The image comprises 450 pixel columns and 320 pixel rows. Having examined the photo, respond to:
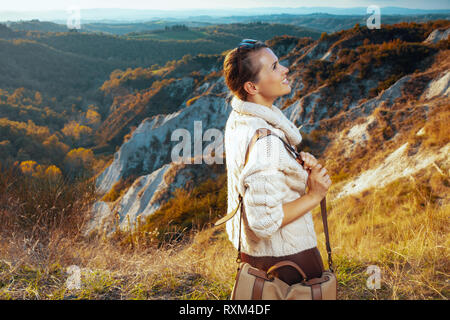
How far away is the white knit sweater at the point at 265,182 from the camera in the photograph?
135cm

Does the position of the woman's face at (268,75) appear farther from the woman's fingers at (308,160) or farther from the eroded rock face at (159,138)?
the eroded rock face at (159,138)

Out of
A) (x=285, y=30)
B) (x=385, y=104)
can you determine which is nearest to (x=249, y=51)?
(x=385, y=104)

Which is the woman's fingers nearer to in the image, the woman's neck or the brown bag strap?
the woman's neck

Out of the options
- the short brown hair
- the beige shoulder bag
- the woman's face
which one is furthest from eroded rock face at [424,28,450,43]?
the beige shoulder bag

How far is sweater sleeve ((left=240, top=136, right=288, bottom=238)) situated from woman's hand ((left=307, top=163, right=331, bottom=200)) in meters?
0.26

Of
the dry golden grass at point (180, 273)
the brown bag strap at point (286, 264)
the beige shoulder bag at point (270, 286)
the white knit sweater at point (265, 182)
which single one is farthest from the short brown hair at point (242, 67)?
the dry golden grass at point (180, 273)

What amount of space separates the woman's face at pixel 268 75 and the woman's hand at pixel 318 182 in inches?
18.1

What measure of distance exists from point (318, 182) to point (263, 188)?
404 millimetres

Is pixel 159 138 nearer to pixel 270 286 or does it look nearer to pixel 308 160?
pixel 308 160

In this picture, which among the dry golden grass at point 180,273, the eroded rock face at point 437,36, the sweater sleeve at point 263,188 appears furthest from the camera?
the eroded rock face at point 437,36

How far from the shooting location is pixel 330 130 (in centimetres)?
1445

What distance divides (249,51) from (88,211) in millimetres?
4483

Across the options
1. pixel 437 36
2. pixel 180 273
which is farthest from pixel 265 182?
pixel 437 36
